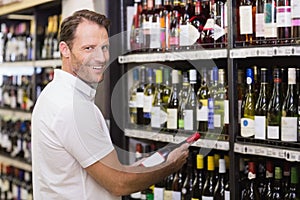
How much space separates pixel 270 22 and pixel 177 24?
1.98 ft

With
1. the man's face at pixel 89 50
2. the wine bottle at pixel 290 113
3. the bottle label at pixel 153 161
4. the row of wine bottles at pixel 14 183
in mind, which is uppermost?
the man's face at pixel 89 50

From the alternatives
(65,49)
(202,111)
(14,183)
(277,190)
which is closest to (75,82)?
(65,49)

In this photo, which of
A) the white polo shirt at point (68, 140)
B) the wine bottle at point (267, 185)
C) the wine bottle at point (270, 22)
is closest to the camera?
the white polo shirt at point (68, 140)

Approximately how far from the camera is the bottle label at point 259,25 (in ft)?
6.69

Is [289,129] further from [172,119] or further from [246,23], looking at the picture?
[172,119]

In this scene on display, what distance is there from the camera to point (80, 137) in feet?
5.86

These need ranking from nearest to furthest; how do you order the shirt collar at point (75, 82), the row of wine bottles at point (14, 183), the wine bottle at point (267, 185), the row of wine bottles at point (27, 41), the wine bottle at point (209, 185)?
1. the shirt collar at point (75, 82)
2. the wine bottle at point (267, 185)
3. the wine bottle at point (209, 185)
4. the row of wine bottles at point (27, 41)
5. the row of wine bottles at point (14, 183)

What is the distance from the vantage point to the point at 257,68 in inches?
89.3

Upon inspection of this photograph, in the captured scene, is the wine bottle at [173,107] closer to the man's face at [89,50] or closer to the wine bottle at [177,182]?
the wine bottle at [177,182]

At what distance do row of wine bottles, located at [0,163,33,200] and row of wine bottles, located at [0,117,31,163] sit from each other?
5.1 inches

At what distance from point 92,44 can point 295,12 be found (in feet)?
2.55

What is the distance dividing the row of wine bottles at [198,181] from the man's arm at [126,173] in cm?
41

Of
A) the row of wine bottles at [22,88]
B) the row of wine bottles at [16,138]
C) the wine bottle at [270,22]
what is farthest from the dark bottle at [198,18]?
the row of wine bottles at [16,138]

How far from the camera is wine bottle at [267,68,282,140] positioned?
1995 mm
